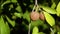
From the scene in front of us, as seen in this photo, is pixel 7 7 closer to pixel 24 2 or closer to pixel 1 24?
pixel 24 2

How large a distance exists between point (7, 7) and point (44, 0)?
0.27 metres

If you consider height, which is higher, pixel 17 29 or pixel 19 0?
pixel 19 0

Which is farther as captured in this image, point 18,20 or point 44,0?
point 18,20

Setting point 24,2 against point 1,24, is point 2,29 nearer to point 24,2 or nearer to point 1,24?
point 1,24

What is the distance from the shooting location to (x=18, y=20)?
1.61m

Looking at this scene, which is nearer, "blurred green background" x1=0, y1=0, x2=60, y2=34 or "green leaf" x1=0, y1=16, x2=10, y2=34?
"green leaf" x1=0, y1=16, x2=10, y2=34

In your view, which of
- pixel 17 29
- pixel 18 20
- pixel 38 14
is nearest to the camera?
pixel 38 14

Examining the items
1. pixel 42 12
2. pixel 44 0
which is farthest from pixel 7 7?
pixel 42 12

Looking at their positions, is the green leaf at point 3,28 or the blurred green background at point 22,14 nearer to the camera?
the green leaf at point 3,28

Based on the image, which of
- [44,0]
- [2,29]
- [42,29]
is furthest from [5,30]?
[42,29]

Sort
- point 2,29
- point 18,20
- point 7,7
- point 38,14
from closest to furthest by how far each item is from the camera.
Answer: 1. point 38,14
2. point 2,29
3. point 7,7
4. point 18,20

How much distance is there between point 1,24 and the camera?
116 cm

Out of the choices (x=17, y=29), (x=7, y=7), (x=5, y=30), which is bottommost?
(x=17, y=29)

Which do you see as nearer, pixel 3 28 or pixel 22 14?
pixel 3 28
